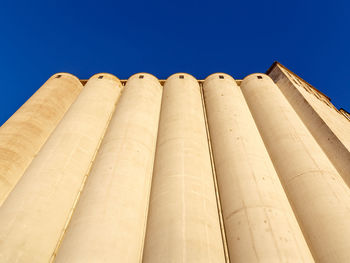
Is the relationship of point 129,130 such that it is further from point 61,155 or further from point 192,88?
point 192,88

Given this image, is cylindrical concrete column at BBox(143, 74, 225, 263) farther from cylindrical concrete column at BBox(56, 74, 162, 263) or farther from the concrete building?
cylindrical concrete column at BBox(56, 74, 162, 263)

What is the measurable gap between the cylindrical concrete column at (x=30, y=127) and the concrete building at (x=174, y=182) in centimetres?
6

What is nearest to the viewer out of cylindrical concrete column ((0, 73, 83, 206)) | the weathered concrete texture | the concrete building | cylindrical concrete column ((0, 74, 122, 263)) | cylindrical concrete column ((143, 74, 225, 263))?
cylindrical concrete column ((143, 74, 225, 263))

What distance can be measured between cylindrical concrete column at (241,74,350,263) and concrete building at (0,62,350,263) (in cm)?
4

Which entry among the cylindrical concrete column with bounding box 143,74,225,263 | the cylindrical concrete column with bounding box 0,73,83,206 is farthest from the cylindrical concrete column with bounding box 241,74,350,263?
the cylindrical concrete column with bounding box 0,73,83,206

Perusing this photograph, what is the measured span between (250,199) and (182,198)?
7.32 ft

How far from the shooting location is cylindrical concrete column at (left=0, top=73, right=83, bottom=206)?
33.3ft

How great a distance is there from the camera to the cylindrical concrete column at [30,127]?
10148 millimetres

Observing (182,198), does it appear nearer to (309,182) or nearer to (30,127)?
(309,182)

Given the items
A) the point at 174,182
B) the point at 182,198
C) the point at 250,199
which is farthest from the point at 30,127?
the point at 250,199

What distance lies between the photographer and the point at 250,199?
817 centimetres

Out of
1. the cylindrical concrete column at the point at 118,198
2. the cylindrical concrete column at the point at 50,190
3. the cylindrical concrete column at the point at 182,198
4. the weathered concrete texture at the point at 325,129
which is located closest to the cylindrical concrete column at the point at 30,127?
the cylindrical concrete column at the point at 50,190

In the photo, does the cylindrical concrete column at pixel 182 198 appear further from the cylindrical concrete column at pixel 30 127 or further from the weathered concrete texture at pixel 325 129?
the cylindrical concrete column at pixel 30 127

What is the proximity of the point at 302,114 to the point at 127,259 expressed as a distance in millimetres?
11746
